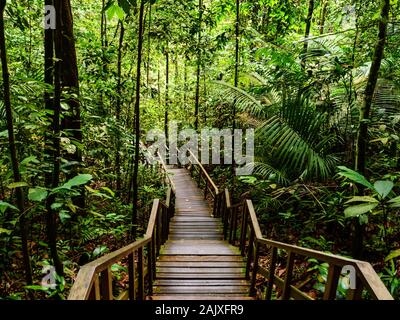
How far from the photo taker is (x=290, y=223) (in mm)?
6820

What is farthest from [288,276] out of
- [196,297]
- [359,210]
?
[196,297]

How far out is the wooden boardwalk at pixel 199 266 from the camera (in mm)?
4457

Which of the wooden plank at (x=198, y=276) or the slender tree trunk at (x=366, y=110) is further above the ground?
the slender tree trunk at (x=366, y=110)

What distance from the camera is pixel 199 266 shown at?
17.6ft

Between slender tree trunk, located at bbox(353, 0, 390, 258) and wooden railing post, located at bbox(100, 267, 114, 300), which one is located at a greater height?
slender tree trunk, located at bbox(353, 0, 390, 258)

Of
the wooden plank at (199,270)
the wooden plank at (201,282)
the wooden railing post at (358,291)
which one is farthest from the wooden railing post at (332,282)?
the wooden plank at (199,270)

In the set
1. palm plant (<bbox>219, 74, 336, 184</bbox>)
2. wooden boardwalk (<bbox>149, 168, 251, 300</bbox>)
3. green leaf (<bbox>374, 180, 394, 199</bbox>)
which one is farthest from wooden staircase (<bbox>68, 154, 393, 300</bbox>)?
palm plant (<bbox>219, 74, 336, 184</bbox>)

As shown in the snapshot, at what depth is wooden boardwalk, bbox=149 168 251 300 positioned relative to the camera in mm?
4457

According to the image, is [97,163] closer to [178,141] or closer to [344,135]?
[344,135]

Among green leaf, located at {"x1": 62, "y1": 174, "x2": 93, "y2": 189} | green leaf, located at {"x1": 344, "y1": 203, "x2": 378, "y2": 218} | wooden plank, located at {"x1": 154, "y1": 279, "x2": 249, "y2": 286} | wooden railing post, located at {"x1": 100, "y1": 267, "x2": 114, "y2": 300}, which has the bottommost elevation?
wooden plank, located at {"x1": 154, "y1": 279, "x2": 249, "y2": 286}

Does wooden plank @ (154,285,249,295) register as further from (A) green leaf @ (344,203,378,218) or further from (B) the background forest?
(A) green leaf @ (344,203,378,218)

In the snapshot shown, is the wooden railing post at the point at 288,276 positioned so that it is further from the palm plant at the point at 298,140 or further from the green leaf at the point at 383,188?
the palm plant at the point at 298,140

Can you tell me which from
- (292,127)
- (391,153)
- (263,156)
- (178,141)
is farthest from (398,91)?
(178,141)

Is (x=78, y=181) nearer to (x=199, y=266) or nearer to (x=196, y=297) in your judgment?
(x=196, y=297)
